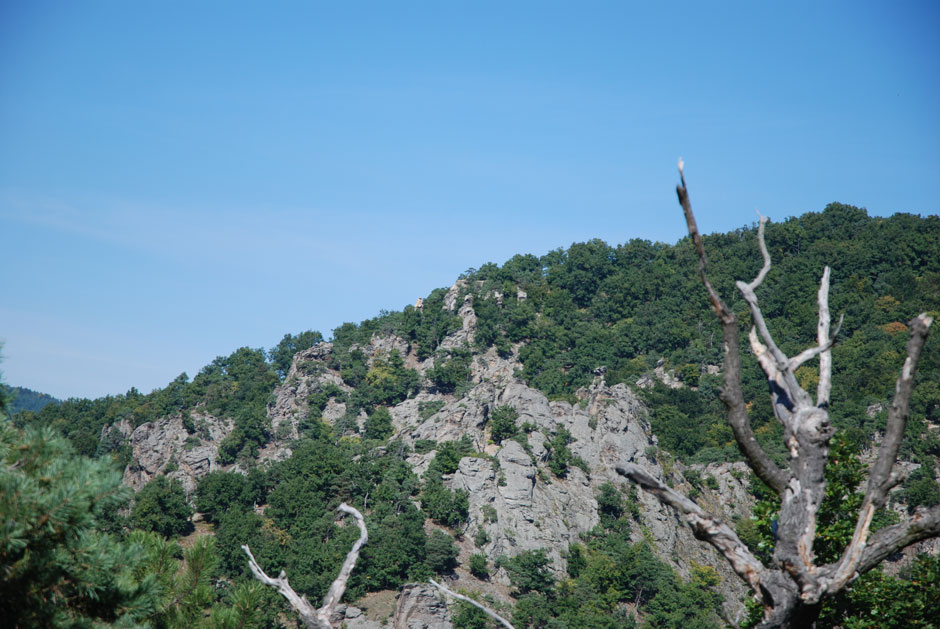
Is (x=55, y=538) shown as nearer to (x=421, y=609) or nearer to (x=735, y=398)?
(x=735, y=398)

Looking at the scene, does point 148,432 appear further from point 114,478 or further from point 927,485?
point 114,478

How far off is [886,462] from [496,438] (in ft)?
210

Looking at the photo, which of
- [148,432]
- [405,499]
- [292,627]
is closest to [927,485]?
[405,499]

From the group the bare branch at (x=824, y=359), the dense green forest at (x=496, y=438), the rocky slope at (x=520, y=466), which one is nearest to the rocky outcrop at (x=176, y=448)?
the rocky slope at (x=520, y=466)

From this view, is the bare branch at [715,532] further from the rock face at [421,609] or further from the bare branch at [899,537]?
the rock face at [421,609]

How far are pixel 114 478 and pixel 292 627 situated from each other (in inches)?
1747

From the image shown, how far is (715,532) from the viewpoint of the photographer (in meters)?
7.52

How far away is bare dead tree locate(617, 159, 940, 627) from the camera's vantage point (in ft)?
23.8

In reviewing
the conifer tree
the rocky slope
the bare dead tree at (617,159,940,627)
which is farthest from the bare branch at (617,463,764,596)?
the rocky slope

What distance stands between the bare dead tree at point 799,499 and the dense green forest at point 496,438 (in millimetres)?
3371

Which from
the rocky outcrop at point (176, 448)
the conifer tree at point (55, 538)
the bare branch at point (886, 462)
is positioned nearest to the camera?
the bare branch at point (886, 462)

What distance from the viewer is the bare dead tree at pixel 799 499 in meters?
7.26

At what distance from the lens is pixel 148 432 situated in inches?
3642

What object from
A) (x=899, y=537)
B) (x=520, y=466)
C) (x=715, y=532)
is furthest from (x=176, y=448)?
(x=899, y=537)
